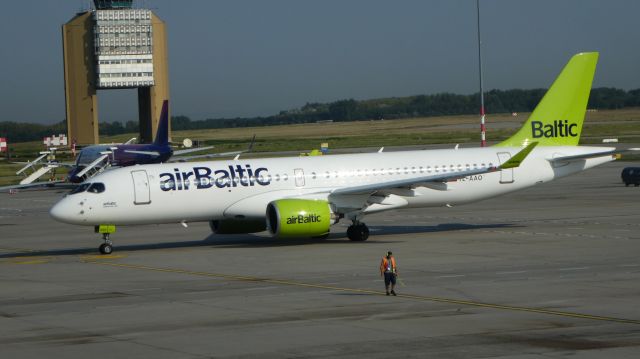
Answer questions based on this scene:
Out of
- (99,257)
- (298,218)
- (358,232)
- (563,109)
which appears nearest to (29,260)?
(99,257)

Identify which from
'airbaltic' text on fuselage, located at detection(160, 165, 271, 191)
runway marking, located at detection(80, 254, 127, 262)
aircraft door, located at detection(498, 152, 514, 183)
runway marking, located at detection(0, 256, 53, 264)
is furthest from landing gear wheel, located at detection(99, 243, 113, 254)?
aircraft door, located at detection(498, 152, 514, 183)

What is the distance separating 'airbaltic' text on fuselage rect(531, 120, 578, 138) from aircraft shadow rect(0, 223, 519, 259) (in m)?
4.62

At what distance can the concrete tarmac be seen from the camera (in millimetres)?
19750

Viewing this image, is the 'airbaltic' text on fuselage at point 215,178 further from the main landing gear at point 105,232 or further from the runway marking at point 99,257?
the runway marking at point 99,257

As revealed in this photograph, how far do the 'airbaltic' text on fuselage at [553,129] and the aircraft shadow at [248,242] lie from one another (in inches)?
182

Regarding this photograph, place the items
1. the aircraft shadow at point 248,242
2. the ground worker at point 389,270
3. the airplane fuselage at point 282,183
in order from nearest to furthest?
the ground worker at point 389,270, the airplane fuselage at point 282,183, the aircraft shadow at point 248,242

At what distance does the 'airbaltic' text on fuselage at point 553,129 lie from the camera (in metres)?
45.8

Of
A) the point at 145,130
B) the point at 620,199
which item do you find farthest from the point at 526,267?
the point at 145,130

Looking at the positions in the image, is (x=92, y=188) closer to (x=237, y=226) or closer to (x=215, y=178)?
(x=215, y=178)

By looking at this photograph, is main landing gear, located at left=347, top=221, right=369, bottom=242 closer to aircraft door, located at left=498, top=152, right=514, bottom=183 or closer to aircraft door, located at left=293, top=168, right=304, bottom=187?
aircraft door, located at left=293, top=168, right=304, bottom=187

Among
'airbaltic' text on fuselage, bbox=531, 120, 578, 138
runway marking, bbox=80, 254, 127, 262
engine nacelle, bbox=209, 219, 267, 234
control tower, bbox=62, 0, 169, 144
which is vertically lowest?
runway marking, bbox=80, 254, 127, 262

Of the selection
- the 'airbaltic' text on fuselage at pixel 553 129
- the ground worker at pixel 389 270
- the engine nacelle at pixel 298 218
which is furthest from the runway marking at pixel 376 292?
the 'airbaltic' text on fuselage at pixel 553 129

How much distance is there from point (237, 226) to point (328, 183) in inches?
163

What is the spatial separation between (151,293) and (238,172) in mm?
12986
